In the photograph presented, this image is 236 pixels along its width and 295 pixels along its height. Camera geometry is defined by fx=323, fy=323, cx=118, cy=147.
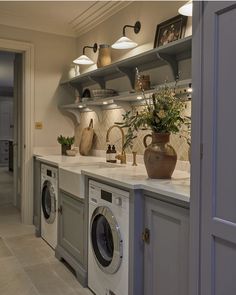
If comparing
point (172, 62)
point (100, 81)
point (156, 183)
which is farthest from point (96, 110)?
point (156, 183)

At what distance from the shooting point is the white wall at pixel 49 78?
4145 mm

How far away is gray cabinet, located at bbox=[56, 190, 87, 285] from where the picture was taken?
2.56 metres

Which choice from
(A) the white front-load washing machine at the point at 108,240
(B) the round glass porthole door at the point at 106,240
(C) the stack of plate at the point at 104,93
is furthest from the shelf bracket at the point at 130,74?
(B) the round glass porthole door at the point at 106,240

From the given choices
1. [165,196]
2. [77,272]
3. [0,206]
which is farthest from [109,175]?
[0,206]

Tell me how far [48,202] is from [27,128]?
1131 millimetres

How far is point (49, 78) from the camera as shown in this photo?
424 centimetres

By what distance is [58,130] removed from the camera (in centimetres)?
434

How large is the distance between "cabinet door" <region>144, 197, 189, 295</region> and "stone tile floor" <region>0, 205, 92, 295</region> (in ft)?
2.60

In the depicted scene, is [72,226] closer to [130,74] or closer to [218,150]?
[130,74]

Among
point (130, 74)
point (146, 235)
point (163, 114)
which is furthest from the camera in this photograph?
point (130, 74)

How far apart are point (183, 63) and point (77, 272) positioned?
6.15 ft

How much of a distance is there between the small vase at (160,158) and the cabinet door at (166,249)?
0.27 m

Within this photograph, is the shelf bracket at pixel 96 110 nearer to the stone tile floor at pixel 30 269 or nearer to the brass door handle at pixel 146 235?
the stone tile floor at pixel 30 269

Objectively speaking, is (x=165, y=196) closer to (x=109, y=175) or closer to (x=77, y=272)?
(x=109, y=175)
